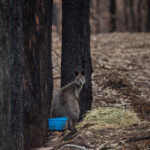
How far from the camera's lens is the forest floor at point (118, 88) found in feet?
22.8

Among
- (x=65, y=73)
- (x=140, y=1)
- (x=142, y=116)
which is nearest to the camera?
(x=65, y=73)

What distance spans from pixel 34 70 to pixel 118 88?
20.3 ft

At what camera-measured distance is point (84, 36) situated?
29.8ft

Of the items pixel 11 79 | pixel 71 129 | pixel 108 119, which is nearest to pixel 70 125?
pixel 71 129

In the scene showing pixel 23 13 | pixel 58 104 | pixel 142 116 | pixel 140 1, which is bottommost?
pixel 142 116

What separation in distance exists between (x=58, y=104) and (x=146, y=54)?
36.3ft

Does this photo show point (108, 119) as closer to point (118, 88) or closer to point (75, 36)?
point (75, 36)

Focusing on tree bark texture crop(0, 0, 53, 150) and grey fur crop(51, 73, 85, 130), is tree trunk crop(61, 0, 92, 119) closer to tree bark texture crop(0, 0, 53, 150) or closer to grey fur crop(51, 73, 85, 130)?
grey fur crop(51, 73, 85, 130)

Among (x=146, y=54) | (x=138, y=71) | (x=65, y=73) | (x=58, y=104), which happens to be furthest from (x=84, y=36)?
(x=146, y=54)

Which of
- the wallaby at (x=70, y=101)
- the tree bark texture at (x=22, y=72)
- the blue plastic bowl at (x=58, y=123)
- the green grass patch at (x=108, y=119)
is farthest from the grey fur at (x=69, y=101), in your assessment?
the tree bark texture at (x=22, y=72)

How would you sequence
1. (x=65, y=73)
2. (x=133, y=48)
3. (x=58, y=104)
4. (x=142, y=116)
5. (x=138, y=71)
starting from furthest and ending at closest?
1. (x=133, y=48)
2. (x=138, y=71)
3. (x=142, y=116)
4. (x=65, y=73)
5. (x=58, y=104)

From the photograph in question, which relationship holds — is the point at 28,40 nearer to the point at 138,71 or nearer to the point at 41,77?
the point at 41,77

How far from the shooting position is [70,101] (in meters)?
8.86

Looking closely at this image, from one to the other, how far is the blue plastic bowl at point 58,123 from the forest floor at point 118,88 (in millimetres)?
175
